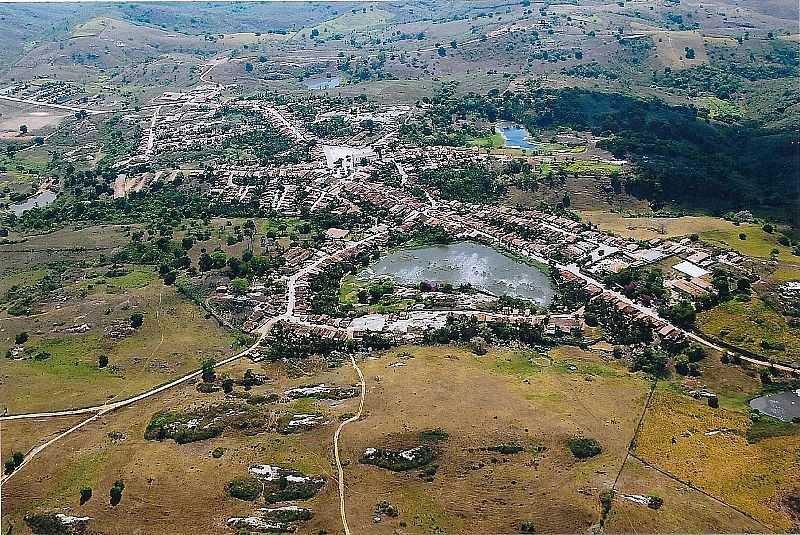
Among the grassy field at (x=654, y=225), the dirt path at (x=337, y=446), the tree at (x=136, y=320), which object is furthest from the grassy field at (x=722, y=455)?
the tree at (x=136, y=320)

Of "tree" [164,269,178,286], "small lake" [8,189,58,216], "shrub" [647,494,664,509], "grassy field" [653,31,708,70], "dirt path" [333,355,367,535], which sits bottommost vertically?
"dirt path" [333,355,367,535]

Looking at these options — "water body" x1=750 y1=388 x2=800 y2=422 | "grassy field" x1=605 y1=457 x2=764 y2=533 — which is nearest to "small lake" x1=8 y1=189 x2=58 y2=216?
"grassy field" x1=605 y1=457 x2=764 y2=533

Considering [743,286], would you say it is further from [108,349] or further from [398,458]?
[108,349]

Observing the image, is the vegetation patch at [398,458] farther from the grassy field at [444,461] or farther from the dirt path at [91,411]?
the dirt path at [91,411]

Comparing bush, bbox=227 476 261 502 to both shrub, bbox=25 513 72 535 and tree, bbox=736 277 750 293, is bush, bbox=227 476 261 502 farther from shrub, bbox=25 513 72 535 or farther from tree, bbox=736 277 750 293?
tree, bbox=736 277 750 293

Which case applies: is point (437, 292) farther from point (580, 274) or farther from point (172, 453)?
point (172, 453)

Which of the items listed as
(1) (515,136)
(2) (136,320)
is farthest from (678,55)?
(2) (136,320)

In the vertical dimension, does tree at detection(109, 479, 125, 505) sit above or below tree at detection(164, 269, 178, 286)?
below
